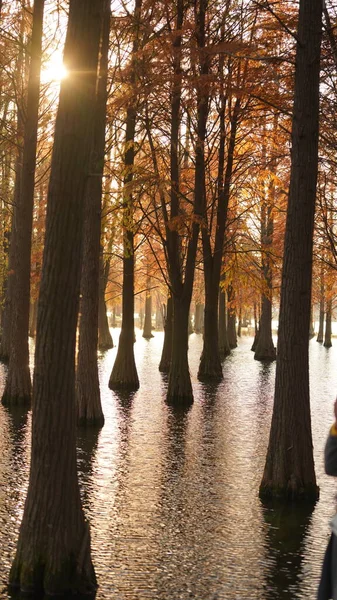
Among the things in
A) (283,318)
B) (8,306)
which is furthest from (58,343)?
(8,306)

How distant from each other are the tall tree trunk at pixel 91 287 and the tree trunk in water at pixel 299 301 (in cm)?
623

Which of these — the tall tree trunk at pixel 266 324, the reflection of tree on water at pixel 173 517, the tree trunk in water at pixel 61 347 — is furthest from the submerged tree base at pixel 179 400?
the tall tree trunk at pixel 266 324

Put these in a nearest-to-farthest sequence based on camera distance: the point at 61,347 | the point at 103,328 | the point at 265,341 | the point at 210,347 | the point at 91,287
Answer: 1. the point at 61,347
2. the point at 91,287
3. the point at 210,347
4. the point at 265,341
5. the point at 103,328

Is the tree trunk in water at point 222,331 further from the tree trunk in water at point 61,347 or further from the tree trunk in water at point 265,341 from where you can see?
the tree trunk in water at point 61,347

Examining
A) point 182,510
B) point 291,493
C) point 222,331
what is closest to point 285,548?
point 291,493

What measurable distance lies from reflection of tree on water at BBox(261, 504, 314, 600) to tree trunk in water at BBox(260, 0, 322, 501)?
0.31 m

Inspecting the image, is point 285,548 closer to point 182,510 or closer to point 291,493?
point 291,493

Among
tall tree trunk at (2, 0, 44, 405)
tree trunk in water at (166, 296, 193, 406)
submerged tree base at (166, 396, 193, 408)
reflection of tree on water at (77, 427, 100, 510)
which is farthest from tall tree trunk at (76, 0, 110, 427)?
tree trunk in water at (166, 296, 193, 406)

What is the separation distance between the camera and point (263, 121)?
758 inches

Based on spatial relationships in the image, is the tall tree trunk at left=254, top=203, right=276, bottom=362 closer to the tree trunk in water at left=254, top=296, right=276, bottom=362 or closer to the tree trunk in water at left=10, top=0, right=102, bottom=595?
the tree trunk in water at left=254, top=296, right=276, bottom=362

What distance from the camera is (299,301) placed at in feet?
36.0

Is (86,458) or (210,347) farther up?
(210,347)

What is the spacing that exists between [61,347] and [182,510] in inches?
168

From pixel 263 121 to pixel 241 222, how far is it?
659 inches
